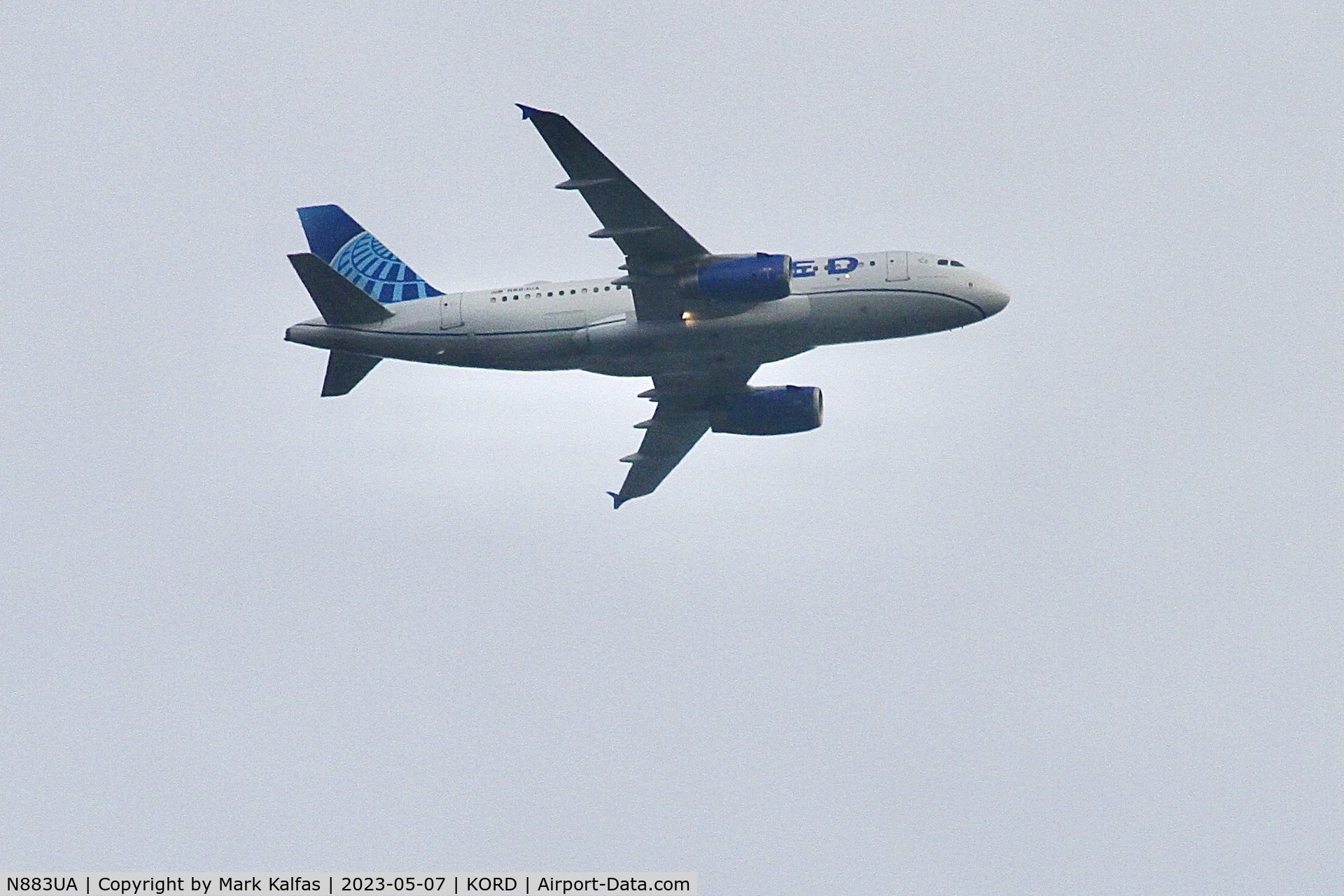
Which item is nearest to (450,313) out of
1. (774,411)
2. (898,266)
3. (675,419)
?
(675,419)

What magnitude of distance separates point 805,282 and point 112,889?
28.8m

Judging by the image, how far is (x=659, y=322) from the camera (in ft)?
219

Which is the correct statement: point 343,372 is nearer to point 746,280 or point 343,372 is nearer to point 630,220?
point 630,220

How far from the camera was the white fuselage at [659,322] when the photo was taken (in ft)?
218

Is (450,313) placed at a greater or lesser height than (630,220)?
lesser

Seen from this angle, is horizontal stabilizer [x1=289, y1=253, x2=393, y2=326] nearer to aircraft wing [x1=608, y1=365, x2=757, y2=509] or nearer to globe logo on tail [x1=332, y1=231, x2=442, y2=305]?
globe logo on tail [x1=332, y1=231, x2=442, y2=305]

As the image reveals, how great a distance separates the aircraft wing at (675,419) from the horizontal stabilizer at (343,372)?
10.2 m

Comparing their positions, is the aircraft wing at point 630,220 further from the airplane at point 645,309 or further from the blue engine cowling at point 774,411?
the blue engine cowling at point 774,411

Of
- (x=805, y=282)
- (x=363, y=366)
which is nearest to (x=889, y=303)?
(x=805, y=282)

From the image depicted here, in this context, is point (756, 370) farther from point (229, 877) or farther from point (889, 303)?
point (229, 877)

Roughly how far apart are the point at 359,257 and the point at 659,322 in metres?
13.6

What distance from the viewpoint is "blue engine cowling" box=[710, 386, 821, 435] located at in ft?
238

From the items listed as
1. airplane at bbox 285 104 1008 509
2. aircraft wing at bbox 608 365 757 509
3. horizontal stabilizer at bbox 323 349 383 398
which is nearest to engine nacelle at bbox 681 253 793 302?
airplane at bbox 285 104 1008 509

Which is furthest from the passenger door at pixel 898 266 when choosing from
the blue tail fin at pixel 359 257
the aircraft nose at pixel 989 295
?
the blue tail fin at pixel 359 257
